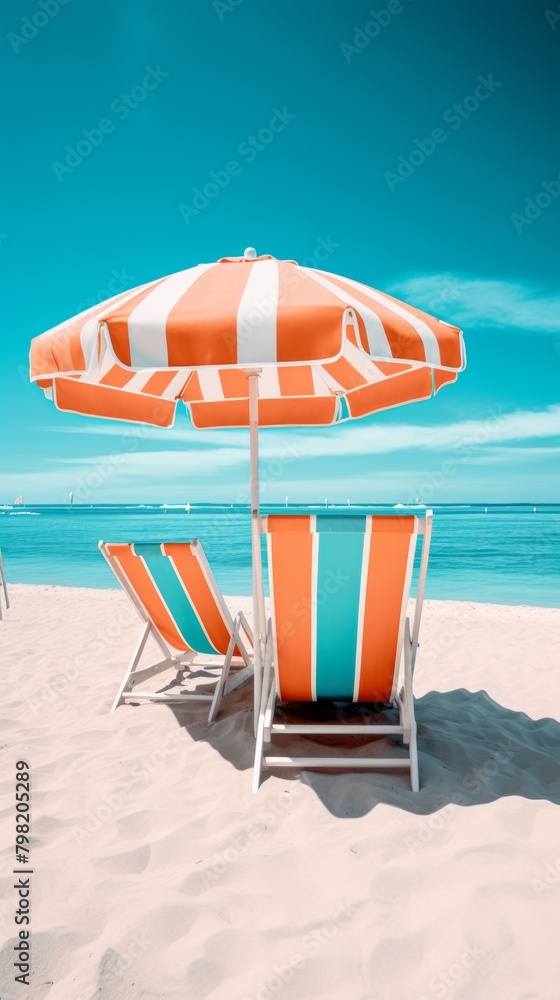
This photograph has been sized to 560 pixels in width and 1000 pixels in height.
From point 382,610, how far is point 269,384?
2.04m

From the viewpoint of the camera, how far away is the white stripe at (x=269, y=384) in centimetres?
390

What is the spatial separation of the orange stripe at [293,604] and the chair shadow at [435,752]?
0.40m

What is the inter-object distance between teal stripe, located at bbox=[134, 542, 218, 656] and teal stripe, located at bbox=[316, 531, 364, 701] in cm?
92

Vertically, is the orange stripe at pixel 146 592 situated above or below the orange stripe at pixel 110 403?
below

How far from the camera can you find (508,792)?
2.26 meters

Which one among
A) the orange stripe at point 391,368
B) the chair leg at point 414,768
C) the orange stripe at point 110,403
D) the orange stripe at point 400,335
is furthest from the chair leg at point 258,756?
the orange stripe at point 391,368

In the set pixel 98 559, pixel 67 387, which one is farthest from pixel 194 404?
pixel 98 559

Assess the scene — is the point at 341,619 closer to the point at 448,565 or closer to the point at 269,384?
the point at 269,384

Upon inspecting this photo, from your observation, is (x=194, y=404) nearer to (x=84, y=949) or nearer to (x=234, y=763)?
(x=234, y=763)

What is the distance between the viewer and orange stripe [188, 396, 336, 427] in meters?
4.22

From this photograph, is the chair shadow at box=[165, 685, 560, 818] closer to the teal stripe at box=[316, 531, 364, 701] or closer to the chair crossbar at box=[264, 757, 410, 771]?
the chair crossbar at box=[264, 757, 410, 771]

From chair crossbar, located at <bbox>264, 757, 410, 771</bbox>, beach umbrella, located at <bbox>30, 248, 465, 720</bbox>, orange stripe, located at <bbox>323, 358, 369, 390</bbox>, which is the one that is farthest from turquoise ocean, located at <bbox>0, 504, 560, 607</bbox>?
beach umbrella, located at <bbox>30, 248, 465, 720</bbox>

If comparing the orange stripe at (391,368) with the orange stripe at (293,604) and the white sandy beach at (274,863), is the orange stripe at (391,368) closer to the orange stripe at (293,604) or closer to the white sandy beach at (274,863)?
the orange stripe at (293,604)

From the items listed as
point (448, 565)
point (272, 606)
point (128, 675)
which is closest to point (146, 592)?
point (128, 675)
